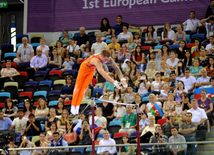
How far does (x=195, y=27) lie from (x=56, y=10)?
5893 mm

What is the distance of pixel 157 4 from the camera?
14008 millimetres

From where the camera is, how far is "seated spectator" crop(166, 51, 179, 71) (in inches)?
Result: 410

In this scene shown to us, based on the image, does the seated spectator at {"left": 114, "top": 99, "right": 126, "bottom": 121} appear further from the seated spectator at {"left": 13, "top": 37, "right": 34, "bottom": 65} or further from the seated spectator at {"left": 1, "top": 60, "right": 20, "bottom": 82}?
the seated spectator at {"left": 13, "top": 37, "right": 34, "bottom": 65}

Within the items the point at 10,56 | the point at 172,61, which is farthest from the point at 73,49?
the point at 172,61

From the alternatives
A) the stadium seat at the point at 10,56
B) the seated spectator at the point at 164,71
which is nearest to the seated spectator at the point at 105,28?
the stadium seat at the point at 10,56

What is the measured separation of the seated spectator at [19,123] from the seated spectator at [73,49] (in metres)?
3.16

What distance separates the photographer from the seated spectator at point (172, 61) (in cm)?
1042

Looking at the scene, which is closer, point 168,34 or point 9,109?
point 9,109

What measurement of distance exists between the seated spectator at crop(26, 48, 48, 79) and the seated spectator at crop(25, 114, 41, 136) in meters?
2.83

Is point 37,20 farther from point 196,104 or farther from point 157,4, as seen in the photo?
point 196,104

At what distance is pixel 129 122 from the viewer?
28.9ft

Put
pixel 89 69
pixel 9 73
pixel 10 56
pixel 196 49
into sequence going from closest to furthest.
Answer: pixel 89 69, pixel 196 49, pixel 9 73, pixel 10 56

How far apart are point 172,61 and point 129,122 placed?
106 inches

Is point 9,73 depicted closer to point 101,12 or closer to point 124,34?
point 124,34
